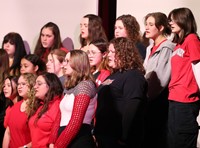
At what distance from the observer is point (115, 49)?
3.32m

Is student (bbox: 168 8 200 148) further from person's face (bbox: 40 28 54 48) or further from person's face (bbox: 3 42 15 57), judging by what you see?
person's face (bbox: 3 42 15 57)

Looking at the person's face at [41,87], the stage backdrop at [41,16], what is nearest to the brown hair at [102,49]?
the person's face at [41,87]

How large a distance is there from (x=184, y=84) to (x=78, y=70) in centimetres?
83

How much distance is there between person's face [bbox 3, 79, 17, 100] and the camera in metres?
4.38

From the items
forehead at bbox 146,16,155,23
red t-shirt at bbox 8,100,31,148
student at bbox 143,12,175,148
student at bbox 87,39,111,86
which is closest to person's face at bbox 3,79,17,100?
red t-shirt at bbox 8,100,31,148

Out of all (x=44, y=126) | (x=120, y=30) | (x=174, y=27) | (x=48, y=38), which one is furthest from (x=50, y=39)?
(x=174, y=27)

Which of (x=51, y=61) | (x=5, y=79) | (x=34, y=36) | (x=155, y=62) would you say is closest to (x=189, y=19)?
(x=155, y=62)

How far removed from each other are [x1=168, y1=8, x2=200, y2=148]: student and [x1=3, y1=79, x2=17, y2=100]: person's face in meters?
1.42

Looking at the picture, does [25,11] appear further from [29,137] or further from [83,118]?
[83,118]

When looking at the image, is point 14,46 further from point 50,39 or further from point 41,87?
point 41,87

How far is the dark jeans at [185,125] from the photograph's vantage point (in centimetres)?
361

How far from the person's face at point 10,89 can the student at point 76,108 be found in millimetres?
1082

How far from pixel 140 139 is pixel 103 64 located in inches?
25.6

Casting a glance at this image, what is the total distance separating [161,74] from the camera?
3855 millimetres
